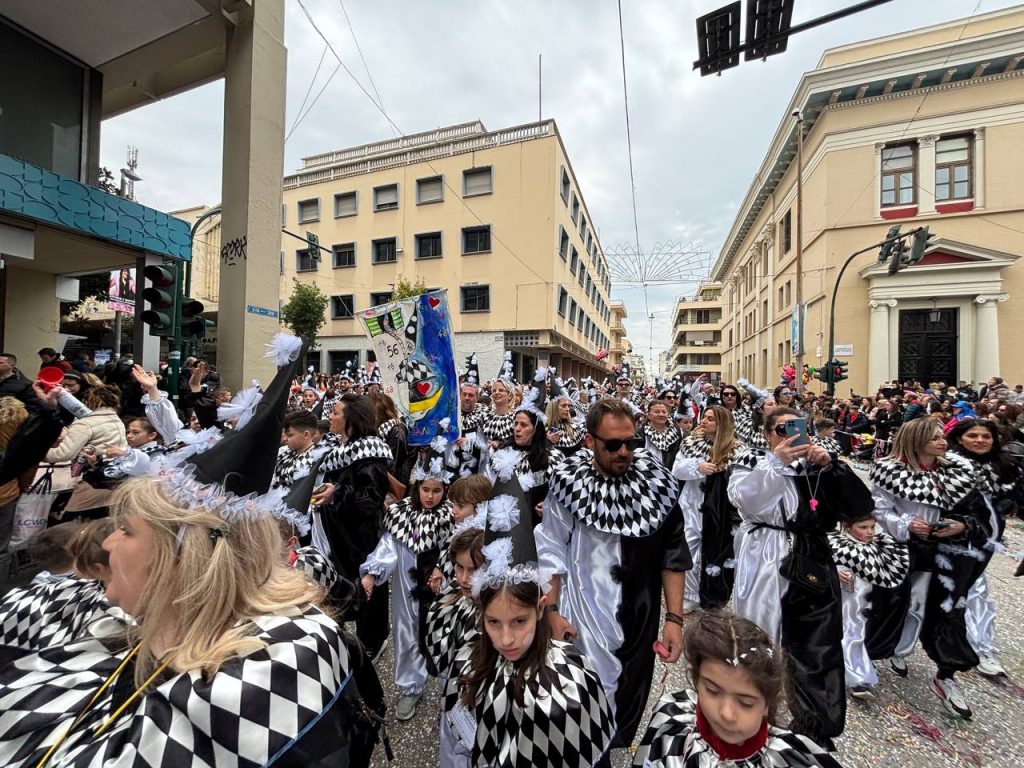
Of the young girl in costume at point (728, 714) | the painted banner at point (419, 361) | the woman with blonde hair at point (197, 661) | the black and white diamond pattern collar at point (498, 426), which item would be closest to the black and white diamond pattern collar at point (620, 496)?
the young girl in costume at point (728, 714)

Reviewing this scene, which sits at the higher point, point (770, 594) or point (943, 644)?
point (770, 594)

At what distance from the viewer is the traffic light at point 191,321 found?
239 inches

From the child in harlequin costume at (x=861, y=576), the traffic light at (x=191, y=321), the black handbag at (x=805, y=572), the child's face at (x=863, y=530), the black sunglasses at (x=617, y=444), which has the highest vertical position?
the traffic light at (x=191, y=321)

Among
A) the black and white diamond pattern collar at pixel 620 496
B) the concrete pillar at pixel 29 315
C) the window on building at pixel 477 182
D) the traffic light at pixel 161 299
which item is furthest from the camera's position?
the window on building at pixel 477 182

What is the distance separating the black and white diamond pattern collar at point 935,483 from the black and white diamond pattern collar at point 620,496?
6.94 feet

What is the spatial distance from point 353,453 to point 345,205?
92.4ft

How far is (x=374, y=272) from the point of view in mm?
27250

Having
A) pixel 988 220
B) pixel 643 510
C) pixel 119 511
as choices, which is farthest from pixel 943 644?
pixel 988 220

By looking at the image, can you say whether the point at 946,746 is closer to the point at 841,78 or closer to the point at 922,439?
the point at 922,439

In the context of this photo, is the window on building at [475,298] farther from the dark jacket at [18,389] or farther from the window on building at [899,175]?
the dark jacket at [18,389]

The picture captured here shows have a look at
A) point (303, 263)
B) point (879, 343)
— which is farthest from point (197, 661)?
point (303, 263)

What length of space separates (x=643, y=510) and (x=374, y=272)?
27.1 metres

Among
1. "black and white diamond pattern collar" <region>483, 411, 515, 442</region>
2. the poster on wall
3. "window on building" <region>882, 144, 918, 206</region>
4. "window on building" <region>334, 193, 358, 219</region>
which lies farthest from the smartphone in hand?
"window on building" <region>334, 193, 358, 219</region>

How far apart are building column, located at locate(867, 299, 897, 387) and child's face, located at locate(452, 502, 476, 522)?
82.1ft
